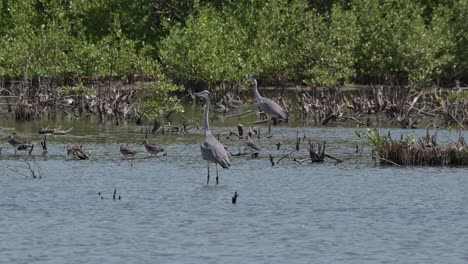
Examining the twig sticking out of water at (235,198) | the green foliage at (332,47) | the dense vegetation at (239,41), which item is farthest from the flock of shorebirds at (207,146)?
the green foliage at (332,47)

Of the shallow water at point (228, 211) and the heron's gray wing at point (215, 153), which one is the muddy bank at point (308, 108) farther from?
the heron's gray wing at point (215, 153)

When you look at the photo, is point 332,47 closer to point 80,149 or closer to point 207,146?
point 80,149

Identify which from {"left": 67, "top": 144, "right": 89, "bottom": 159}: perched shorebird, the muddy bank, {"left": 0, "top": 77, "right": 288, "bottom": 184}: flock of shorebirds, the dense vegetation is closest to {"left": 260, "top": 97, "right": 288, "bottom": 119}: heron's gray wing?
{"left": 0, "top": 77, "right": 288, "bottom": 184}: flock of shorebirds

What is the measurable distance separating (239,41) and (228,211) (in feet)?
107

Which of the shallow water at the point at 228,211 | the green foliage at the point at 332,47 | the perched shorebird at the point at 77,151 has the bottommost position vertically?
the shallow water at the point at 228,211

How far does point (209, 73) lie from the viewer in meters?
44.5

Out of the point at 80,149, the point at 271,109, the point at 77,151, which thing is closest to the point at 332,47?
the point at 271,109

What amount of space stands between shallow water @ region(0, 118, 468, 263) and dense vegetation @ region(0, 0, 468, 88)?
754 inches

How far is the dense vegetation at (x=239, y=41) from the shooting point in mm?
44844

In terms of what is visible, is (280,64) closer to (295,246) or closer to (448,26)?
(448,26)

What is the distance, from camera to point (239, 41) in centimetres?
4944

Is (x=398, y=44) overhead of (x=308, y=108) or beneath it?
overhead

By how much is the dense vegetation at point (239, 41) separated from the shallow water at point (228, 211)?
62.8 ft

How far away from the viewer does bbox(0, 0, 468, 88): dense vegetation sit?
147 feet
